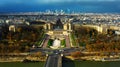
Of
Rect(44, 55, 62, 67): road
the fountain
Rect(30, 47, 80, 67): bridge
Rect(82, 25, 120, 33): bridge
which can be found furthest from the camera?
Rect(82, 25, 120, 33): bridge

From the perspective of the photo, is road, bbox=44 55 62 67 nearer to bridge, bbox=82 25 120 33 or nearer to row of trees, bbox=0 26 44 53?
row of trees, bbox=0 26 44 53

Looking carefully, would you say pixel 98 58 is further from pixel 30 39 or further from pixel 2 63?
pixel 30 39

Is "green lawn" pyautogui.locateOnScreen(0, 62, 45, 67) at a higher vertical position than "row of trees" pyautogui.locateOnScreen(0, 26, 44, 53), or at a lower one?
lower

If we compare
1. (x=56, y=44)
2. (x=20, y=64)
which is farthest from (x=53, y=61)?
(x=56, y=44)

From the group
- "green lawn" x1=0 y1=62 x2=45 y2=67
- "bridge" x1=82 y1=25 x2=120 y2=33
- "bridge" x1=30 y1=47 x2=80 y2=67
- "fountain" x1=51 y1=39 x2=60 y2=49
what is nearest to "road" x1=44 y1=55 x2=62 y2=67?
"bridge" x1=30 y1=47 x2=80 y2=67

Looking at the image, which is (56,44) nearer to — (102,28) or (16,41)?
(16,41)

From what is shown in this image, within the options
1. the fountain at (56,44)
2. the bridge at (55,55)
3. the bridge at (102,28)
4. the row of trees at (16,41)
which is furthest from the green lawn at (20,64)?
the bridge at (102,28)

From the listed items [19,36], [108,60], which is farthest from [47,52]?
[19,36]

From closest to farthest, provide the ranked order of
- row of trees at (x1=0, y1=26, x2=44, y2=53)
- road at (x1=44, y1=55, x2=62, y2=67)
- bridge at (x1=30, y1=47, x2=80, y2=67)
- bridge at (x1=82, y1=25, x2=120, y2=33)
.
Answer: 1. road at (x1=44, y1=55, x2=62, y2=67)
2. bridge at (x1=30, y1=47, x2=80, y2=67)
3. row of trees at (x1=0, y1=26, x2=44, y2=53)
4. bridge at (x1=82, y1=25, x2=120, y2=33)

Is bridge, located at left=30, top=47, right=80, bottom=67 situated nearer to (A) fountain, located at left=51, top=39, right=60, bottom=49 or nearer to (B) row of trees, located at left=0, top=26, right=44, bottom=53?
(B) row of trees, located at left=0, top=26, right=44, bottom=53

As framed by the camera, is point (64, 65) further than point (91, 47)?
No

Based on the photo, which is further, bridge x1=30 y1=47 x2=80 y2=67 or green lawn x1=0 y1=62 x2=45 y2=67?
green lawn x1=0 y1=62 x2=45 y2=67
